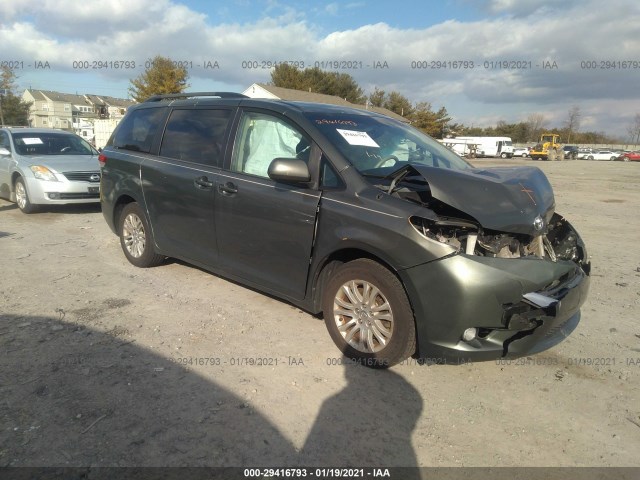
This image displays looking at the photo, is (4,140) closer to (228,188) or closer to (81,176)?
(81,176)

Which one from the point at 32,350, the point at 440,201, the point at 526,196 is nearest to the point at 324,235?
the point at 440,201

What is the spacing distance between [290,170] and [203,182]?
1.24 metres

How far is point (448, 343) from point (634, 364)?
5.70ft

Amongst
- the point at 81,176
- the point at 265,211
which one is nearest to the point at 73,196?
the point at 81,176

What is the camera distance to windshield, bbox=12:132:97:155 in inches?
365

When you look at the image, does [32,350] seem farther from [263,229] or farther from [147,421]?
[263,229]

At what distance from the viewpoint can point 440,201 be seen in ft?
9.93

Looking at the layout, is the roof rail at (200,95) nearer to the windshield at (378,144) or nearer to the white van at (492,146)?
the windshield at (378,144)

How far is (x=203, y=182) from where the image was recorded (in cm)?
430

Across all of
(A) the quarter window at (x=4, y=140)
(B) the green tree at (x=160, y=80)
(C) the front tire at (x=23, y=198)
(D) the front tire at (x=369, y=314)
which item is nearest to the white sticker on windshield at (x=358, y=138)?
(D) the front tire at (x=369, y=314)

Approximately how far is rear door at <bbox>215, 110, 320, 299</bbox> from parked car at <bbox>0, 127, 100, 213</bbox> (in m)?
5.88

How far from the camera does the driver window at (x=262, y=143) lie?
3.80 meters

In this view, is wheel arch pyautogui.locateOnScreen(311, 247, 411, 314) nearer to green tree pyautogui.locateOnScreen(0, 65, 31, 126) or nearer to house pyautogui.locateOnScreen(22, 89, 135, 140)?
Result: green tree pyautogui.locateOnScreen(0, 65, 31, 126)

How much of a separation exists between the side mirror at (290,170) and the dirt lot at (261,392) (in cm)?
135
